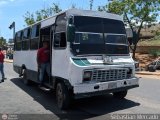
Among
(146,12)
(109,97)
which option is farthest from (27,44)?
(146,12)

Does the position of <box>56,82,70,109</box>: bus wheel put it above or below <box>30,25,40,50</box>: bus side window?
below

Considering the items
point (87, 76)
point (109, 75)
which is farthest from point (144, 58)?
point (87, 76)

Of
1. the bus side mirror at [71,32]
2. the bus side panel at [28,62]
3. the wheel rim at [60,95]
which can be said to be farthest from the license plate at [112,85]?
the bus side panel at [28,62]

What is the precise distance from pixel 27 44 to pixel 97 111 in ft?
23.4

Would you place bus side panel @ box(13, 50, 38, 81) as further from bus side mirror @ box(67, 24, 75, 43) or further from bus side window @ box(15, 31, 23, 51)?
bus side mirror @ box(67, 24, 75, 43)

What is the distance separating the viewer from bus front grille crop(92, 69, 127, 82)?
10.1 m

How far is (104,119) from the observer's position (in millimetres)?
9203

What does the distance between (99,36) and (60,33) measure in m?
1.20

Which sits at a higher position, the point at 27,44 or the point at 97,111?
the point at 27,44

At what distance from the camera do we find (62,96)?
10516mm

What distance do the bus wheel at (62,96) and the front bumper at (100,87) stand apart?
62cm

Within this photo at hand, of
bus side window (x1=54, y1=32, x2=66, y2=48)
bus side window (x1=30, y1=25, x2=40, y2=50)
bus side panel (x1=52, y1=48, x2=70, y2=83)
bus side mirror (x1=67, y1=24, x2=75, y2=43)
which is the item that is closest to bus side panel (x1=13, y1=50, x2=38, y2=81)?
bus side window (x1=30, y1=25, x2=40, y2=50)

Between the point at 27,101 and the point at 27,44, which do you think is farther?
the point at 27,44

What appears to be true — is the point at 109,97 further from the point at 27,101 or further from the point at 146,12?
the point at 146,12
